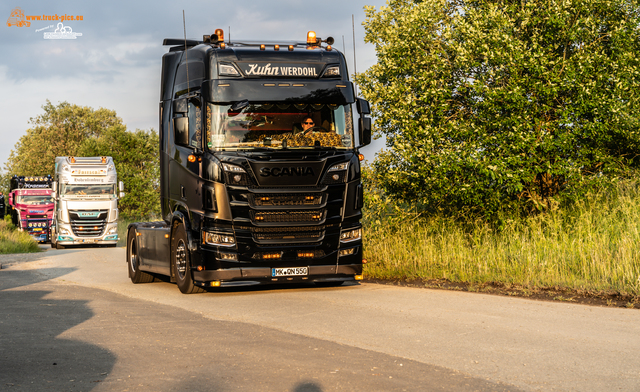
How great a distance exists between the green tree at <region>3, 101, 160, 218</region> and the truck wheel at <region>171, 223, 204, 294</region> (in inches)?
1588

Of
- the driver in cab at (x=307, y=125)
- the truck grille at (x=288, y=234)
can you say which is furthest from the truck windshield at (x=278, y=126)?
the truck grille at (x=288, y=234)

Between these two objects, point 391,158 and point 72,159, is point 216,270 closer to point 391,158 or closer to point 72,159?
point 391,158

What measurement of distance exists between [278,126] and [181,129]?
5.14 ft

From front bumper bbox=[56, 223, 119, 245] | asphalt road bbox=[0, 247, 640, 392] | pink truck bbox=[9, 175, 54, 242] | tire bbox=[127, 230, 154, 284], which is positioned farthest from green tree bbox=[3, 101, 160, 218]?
asphalt road bbox=[0, 247, 640, 392]

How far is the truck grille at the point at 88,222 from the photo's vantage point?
33.4m

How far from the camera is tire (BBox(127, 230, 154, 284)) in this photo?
1507cm

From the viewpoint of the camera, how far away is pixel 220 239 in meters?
11.0

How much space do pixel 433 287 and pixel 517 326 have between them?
409 centimetres

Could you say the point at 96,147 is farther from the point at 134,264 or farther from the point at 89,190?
the point at 134,264

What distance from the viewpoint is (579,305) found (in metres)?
9.68

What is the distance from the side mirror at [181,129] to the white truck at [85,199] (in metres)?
21.8

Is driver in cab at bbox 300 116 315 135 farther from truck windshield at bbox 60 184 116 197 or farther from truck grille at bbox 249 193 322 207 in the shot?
truck windshield at bbox 60 184 116 197

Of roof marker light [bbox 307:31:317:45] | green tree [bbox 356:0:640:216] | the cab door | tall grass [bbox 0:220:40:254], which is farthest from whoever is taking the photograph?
tall grass [bbox 0:220:40:254]

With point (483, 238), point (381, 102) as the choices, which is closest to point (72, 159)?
point (381, 102)
